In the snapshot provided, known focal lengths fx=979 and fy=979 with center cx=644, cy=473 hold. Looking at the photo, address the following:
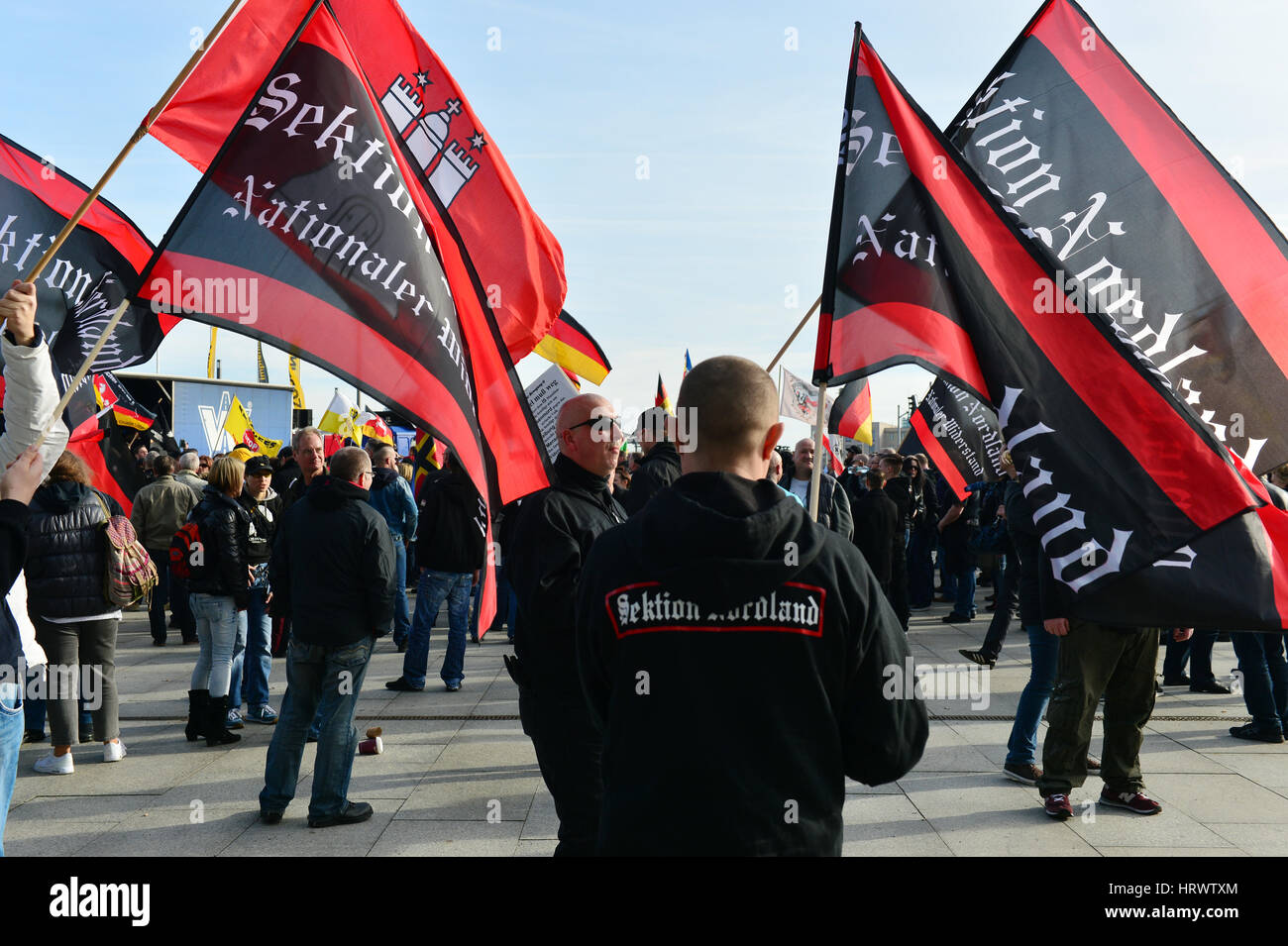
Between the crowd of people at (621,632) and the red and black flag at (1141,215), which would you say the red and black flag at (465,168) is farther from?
the red and black flag at (1141,215)

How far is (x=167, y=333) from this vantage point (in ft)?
19.0

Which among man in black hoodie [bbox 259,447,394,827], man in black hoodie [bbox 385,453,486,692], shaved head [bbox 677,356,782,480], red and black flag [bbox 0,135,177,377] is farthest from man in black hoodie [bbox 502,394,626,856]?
man in black hoodie [bbox 385,453,486,692]

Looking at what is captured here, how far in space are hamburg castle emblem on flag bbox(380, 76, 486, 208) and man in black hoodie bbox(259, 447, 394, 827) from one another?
260 centimetres

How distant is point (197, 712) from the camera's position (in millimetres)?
7000

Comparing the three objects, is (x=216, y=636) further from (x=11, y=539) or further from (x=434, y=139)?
(x=11, y=539)

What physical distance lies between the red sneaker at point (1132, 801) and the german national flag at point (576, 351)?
6608 mm

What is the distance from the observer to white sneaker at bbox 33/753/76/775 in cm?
633

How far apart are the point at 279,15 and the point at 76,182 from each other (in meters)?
2.14

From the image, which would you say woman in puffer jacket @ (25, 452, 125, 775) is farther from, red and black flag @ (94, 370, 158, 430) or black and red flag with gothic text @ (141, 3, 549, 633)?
black and red flag with gothic text @ (141, 3, 549, 633)

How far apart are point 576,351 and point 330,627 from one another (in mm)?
5829

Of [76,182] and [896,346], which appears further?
[76,182]
